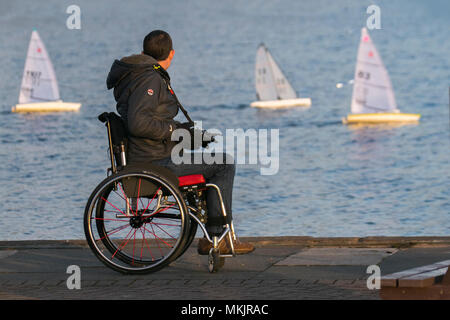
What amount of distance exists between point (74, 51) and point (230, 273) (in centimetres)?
8172

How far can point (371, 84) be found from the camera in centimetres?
4428

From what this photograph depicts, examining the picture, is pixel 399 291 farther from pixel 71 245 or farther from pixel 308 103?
pixel 308 103

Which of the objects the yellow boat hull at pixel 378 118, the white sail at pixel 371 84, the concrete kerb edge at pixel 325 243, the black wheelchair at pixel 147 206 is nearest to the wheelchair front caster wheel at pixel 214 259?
the black wheelchair at pixel 147 206

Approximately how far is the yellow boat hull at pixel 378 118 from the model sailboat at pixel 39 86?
1355 cm

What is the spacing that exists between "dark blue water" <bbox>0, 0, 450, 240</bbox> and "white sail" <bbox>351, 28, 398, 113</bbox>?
1371 mm

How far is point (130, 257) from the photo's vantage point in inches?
285

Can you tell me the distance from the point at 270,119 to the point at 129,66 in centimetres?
4002

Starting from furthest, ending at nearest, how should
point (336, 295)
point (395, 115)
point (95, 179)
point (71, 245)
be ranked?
point (395, 115), point (95, 179), point (71, 245), point (336, 295)

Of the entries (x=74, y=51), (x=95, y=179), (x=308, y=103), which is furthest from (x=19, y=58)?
(x=95, y=179)

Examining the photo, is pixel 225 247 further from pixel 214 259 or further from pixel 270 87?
pixel 270 87

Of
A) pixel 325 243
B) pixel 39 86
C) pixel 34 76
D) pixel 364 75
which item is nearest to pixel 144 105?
pixel 325 243

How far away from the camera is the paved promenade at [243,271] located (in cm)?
652

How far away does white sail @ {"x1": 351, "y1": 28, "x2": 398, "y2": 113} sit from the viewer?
4359 cm

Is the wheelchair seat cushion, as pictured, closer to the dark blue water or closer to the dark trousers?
the dark trousers
